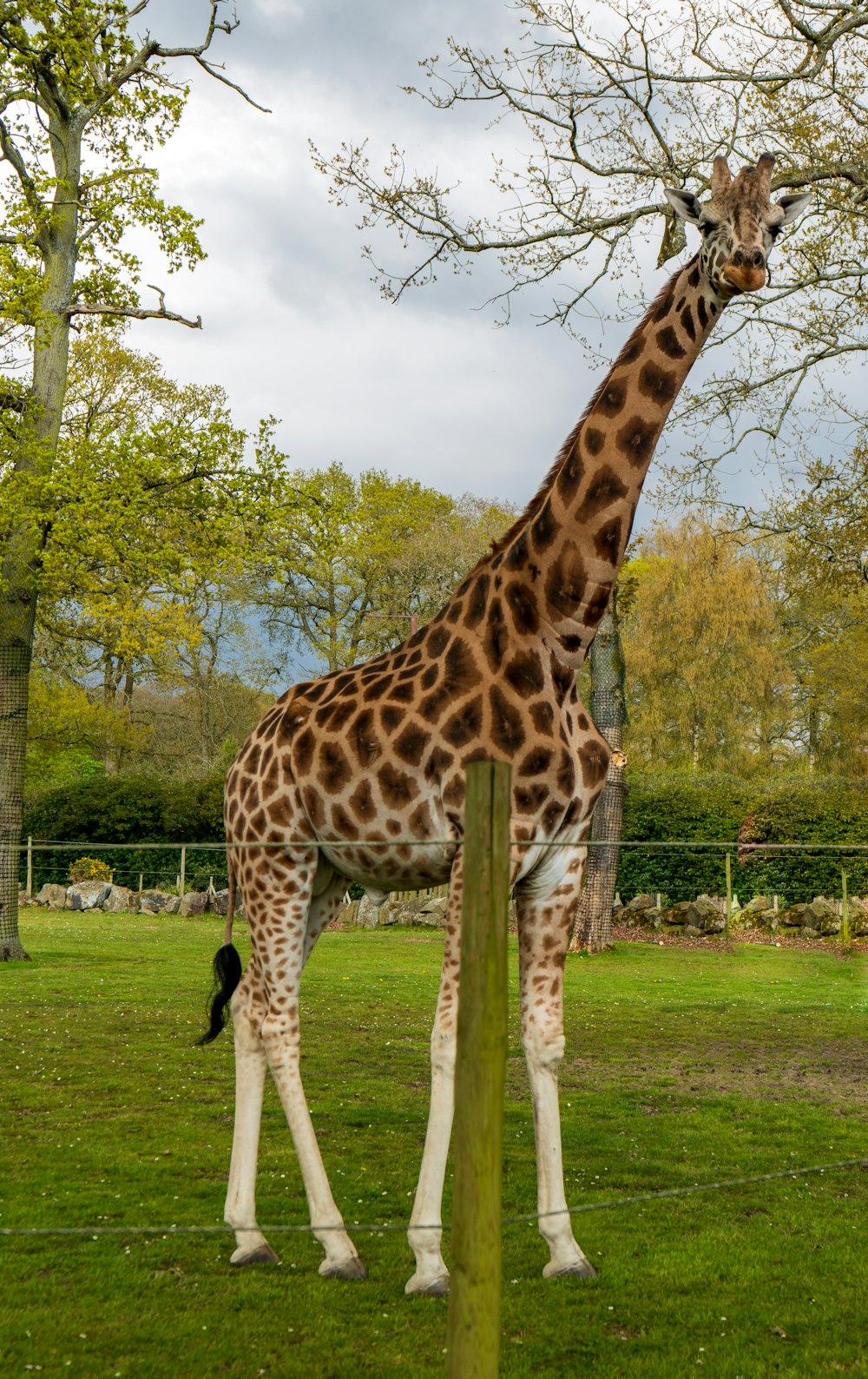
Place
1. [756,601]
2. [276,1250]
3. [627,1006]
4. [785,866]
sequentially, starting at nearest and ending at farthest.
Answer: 1. [276,1250]
2. [627,1006]
3. [785,866]
4. [756,601]

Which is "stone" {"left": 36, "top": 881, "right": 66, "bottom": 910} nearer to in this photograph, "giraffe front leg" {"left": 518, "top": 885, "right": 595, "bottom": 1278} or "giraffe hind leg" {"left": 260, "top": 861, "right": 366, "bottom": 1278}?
"giraffe hind leg" {"left": 260, "top": 861, "right": 366, "bottom": 1278}

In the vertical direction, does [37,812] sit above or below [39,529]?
below

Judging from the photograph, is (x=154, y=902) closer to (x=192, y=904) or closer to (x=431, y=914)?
(x=192, y=904)

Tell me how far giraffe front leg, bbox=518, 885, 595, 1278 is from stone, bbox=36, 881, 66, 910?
78.7 ft

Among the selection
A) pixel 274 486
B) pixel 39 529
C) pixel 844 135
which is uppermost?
pixel 844 135

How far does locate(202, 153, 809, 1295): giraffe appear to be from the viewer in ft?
16.1

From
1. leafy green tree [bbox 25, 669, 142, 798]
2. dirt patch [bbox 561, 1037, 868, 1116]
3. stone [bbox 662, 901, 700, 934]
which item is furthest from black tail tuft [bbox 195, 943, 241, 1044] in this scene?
leafy green tree [bbox 25, 669, 142, 798]

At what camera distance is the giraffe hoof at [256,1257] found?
5.05 m

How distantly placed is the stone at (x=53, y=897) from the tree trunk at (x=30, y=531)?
11059 millimetres

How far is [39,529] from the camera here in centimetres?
→ 1598

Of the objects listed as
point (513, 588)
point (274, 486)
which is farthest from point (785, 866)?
point (513, 588)

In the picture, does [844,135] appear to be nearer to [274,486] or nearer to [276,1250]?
[274,486]

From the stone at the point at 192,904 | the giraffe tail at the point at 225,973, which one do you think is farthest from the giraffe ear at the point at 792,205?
the stone at the point at 192,904

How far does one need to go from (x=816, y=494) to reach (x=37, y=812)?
2111cm
